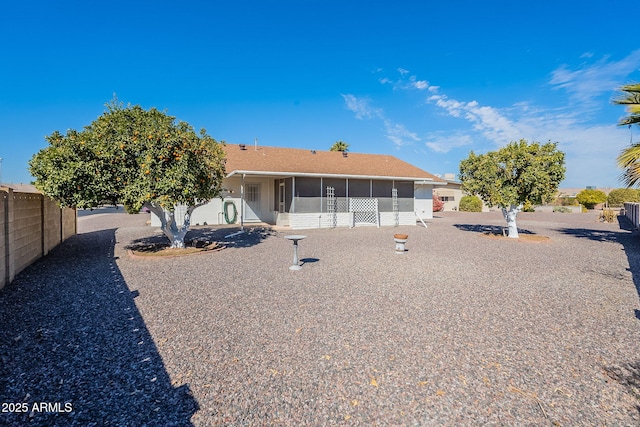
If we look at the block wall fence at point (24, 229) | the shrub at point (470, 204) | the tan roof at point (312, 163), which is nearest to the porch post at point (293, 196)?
the tan roof at point (312, 163)

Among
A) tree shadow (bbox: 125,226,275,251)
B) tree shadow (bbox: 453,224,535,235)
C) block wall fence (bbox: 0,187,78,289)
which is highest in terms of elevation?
block wall fence (bbox: 0,187,78,289)

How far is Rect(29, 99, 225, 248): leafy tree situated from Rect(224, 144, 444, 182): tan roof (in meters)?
6.19

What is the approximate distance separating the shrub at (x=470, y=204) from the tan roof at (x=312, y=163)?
13073 millimetres

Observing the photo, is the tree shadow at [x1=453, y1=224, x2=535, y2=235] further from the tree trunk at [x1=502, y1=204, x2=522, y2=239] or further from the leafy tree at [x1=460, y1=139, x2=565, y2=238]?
Answer: the leafy tree at [x1=460, y1=139, x2=565, y2=238]

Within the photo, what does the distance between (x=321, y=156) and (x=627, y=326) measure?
1708cm

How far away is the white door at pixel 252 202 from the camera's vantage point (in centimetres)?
1812

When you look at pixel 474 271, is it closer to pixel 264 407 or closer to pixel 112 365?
pixel 264 407

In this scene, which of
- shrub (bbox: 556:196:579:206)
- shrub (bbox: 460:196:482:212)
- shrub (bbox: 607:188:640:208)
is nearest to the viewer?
shrub (bbox: 460:196:482:212)

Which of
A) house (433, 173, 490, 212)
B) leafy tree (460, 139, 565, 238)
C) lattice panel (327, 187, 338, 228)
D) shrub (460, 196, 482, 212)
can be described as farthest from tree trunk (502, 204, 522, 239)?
house (433, 173, 490, 212)

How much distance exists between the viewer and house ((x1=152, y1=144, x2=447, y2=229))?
1609 cm

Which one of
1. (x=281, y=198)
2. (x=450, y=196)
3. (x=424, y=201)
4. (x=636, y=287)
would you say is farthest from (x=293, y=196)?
(x=450, y=196)

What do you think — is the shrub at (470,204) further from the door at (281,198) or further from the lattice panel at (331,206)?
the door at (281,198)

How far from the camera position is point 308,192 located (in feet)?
53.1

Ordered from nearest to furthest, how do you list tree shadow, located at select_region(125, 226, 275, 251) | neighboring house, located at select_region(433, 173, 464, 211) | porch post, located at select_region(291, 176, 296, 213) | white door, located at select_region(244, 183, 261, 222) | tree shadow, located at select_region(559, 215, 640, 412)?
tree shadow, located at select_region(559, 215, 640, 412), tree shadow, located at select_region(125, 226, 275, 251), porch post, located at select_region(291, 176, 296, 213), white door, located at select_region(244, 183, 261, 222), neighboring house, located at select_region(433, 173, 464, 211)
